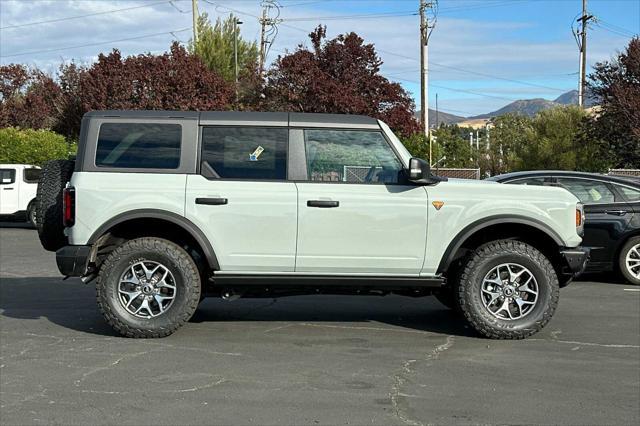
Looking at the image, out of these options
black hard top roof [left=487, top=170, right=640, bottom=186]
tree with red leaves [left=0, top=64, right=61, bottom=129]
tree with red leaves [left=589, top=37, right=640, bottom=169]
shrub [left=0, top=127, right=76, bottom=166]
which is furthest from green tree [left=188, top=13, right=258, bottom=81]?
black hard top roof [left=487, top=170, right=640, bottom=186]

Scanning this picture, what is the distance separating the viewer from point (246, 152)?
22.5 ft

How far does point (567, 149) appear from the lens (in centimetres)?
2853

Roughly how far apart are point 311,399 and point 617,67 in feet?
75.9

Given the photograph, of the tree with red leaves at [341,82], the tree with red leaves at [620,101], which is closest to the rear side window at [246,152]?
the tree with red leaves at [620,101]

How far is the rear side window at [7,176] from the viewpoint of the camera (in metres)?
20.5

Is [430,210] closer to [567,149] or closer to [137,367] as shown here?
[137,367]

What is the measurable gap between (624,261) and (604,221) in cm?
65

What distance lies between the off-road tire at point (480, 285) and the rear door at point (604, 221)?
3643mm

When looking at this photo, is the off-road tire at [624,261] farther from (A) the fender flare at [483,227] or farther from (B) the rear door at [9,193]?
(B) the rear door at [9,193]

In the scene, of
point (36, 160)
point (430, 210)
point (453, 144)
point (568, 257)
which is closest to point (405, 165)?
point (430, 210)

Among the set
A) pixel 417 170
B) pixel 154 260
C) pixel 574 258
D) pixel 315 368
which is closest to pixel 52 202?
pixel 154 260

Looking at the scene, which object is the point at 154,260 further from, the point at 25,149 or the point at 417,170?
the point at 25,149

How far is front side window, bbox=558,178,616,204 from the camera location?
1044cm

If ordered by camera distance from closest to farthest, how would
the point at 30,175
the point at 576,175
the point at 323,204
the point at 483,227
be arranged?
the point at 323,204
the point at 483,227
the point at 576,175
the point at 30,175
